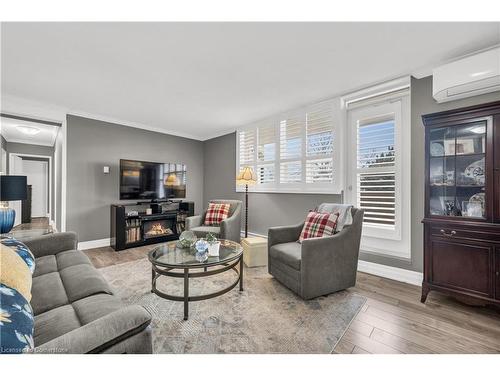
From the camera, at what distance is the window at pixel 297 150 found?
3199 mm

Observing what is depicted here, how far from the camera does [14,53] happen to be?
6.81 feet

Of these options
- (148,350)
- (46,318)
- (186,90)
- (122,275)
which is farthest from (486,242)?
(122,275)

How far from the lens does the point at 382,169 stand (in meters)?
2.77

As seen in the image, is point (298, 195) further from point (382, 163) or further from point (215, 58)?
point (215, 58)

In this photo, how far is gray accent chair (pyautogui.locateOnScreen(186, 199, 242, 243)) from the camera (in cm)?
346

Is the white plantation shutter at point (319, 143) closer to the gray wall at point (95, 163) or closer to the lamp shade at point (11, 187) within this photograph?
the gray wall at point (95, 163)

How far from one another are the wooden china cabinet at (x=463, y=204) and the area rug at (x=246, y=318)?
2.76 ft

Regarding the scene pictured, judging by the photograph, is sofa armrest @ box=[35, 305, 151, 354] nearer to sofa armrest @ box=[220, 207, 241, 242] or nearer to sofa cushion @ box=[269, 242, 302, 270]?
sofa cushion @ box=[269, 242, 302, 270]

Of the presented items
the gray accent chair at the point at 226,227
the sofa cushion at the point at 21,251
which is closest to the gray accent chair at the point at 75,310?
the sofa cushion at the point at 21,251

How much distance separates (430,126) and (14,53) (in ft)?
13.0

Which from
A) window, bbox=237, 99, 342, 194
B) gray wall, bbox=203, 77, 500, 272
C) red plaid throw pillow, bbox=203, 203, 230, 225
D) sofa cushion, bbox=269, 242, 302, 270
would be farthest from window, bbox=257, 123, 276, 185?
sofa cushion, bbox=269, 242, 302, 270

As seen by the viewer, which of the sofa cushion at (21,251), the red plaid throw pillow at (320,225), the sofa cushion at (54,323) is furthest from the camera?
the red plaid throw pillow at (320,225)

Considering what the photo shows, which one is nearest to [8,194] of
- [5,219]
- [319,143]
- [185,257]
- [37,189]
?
[5,219]

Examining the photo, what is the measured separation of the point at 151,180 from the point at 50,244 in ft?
7.75
